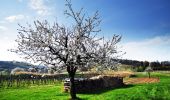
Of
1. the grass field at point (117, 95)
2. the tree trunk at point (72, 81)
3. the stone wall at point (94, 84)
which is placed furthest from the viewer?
the stone wall at point (94, 84)

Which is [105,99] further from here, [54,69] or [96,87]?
[96,87]

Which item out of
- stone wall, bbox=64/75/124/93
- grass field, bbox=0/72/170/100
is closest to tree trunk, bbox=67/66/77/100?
grass field, bbox=0/72/170/100

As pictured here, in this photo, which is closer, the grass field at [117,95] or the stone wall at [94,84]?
the grass field at [117,95]

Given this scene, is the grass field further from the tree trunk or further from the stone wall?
the stone wall

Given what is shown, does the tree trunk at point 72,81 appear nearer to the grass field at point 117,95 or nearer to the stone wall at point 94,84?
the grass field at point 117,95

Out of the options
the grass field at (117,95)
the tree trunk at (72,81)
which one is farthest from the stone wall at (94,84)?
the tree trunk at (72,81)

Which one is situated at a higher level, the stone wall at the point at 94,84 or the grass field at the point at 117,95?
the stone wall at the point at 94,84

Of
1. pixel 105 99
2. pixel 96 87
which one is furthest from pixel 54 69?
pixel 96 87

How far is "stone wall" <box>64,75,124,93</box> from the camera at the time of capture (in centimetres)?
3852

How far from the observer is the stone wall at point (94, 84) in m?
38.5

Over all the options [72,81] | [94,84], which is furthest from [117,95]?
[94,84]

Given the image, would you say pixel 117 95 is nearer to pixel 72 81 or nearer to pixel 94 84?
pixel 72 81

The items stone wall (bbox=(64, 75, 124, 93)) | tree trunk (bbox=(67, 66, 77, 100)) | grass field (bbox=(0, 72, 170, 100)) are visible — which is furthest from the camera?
stone wall (bbox=(64, 75, 124, 93))

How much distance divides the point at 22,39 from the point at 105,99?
10.9m
